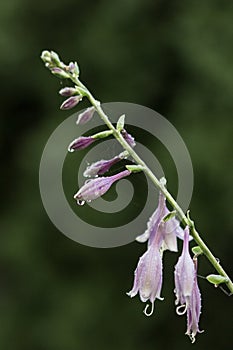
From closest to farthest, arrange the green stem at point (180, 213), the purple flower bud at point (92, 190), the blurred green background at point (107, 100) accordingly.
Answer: the green stem at point (180, 213), the purple flower bud at point (92, 190), the blurred green background at point (107, 100)

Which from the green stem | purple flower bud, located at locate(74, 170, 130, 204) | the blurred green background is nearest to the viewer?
the green stem

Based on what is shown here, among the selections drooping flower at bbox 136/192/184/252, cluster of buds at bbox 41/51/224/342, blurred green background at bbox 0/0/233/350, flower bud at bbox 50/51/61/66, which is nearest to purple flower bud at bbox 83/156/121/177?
cluster of buds at bbox 41/51/224/342


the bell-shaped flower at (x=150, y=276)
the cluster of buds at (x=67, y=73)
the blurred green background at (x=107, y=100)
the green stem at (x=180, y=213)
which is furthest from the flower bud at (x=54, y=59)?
the blurred green background at (x=107, y=100)

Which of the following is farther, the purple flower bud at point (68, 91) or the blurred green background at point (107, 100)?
the blurred green background at point (107, 100)

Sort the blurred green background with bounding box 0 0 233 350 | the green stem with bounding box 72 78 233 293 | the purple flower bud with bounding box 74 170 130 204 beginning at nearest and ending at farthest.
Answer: the green stem with bounding box 72 78 233 293 < the purple flower bud with bounding box 74 170 130 204 < the blurred green background with bounding box 0 0 233 350

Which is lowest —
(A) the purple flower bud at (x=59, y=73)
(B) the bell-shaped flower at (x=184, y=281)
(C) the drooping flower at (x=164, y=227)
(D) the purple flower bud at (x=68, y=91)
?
(B) the bell-shaped flower at (x=184, y=281)

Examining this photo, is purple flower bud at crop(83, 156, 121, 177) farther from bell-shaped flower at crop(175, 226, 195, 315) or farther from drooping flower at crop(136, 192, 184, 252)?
bell-shaped flower at crop(175, 226, 195, 315)

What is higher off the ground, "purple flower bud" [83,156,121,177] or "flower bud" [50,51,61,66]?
"flower bud" [50,51,61,66]

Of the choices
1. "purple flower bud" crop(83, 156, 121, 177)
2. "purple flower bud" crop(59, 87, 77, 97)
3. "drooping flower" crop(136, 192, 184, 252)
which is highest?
"purple flower bud" crop(59, 87, 77, 97)

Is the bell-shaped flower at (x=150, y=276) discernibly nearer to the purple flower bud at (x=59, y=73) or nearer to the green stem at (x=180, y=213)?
the green stem at (x=180, y=213)
